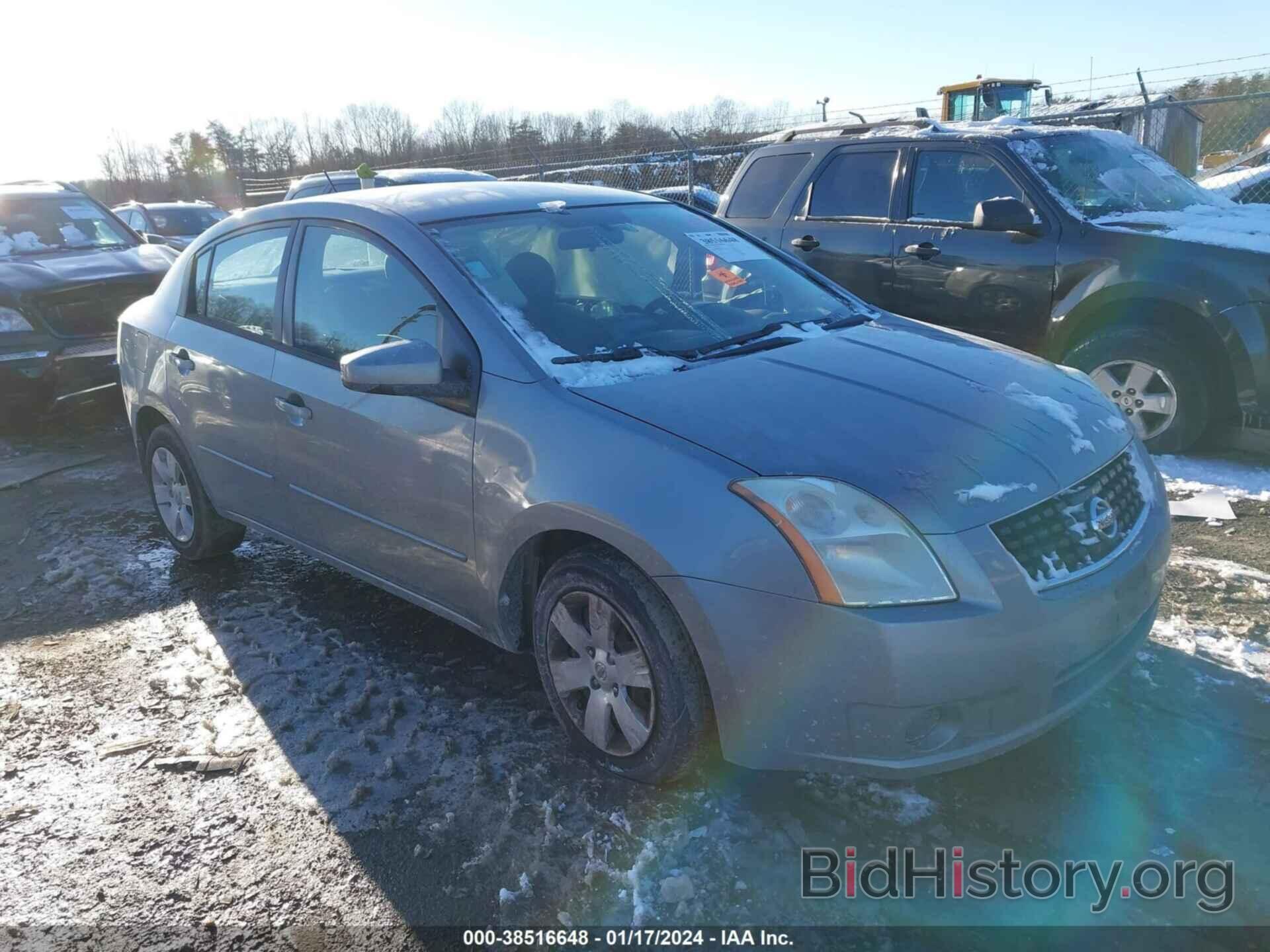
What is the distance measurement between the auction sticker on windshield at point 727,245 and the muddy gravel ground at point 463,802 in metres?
1.77

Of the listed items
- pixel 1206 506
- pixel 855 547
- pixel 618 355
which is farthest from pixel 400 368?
pixel 1206 506

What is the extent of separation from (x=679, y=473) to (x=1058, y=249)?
13.6ft

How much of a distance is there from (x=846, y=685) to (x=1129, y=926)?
33.7 inches

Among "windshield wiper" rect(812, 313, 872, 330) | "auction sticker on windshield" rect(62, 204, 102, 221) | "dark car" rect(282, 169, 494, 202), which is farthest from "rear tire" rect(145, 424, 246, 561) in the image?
"auction sticker on windshield" rect(62, 204, 102, 221)

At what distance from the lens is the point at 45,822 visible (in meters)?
2.98

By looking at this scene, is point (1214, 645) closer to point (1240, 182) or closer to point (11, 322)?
point (1240, 182)

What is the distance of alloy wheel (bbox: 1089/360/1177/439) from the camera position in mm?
5492

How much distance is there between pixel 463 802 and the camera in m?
2.88

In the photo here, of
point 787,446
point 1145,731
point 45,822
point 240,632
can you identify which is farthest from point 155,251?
point 1145,731

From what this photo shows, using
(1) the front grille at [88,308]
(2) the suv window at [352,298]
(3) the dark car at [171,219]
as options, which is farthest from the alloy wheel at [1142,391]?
(3) the dark car at [171,219]

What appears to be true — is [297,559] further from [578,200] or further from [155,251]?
[155,251]

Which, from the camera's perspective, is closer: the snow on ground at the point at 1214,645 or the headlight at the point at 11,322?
the snow on ground at the point at 1214,645

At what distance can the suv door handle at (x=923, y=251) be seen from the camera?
6137mm

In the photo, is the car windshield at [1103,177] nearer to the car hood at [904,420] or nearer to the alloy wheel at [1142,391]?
the alloy wheel at [1142,391]
